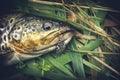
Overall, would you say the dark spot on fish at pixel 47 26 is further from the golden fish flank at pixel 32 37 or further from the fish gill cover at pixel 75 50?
the fish gill cover at pixel 75 50

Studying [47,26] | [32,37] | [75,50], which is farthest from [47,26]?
[75,50]

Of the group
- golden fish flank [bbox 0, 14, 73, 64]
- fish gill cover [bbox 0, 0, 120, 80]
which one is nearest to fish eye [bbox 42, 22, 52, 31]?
golden fish flank [bbox 0, 14, 73, 64]

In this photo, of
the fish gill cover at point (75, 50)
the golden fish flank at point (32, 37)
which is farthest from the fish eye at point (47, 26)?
the fish gill cover at point (75, 50)

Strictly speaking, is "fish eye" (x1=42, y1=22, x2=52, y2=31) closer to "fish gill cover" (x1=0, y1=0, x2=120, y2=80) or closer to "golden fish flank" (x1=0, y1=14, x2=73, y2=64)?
"golden fish flank" (x1=0, y1=14, x2=73, y2=64)

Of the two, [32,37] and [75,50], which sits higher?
[32,37]

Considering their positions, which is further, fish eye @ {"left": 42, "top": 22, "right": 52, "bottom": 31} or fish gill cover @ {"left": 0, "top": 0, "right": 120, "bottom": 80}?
fish gill cover @ {"left": 0, "top": 0, "right": 120, "bottom": 80}

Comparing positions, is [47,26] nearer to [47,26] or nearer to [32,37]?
[47,26]

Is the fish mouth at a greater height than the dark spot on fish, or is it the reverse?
the dark spot on fish
